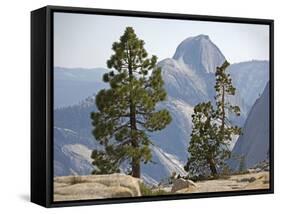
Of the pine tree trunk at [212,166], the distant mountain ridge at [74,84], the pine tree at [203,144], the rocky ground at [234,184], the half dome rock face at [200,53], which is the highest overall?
the half dome rock face at [200,53]

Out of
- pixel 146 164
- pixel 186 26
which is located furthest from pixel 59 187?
pixel 186 26

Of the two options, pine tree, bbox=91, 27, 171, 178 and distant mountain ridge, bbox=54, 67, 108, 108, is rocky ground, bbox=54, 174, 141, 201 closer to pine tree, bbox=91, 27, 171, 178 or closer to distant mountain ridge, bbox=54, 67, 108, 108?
pine tree, bbox=91, 27, 171, 178

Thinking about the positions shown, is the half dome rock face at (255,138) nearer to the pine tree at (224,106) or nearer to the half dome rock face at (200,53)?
the pine tree at (224,106)

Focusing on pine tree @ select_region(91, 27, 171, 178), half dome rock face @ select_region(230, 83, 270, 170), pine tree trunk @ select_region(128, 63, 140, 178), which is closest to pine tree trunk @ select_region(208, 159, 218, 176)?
half dome rock face @ select_region(230, 83, 270, 170)

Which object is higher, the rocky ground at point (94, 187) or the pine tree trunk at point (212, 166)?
the pine tree trunk at point (212, 166)

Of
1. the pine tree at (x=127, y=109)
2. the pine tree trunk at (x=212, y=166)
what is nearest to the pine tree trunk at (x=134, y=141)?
the pine tree at (x=127, y=109)

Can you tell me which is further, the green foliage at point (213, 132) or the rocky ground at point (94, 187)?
the green foliage at point (213, 132)

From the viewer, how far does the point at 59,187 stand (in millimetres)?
6906

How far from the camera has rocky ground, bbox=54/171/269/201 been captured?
6934 millimetres

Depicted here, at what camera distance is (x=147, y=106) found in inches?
286

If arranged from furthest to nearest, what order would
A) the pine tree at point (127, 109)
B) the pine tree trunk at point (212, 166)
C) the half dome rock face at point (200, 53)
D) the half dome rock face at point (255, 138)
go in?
the half dome rock face at point (255, 138) < the pine tree trunk at point (212, 166) < the half dome rock face at point (200, 53) < the pine tree at point (127, 109)

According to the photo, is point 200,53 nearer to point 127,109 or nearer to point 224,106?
point 224,106

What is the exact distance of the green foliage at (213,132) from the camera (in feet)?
24.9

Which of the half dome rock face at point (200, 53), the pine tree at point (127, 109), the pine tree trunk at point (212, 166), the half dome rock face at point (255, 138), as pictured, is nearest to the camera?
the pine tree at point (127, 109)
